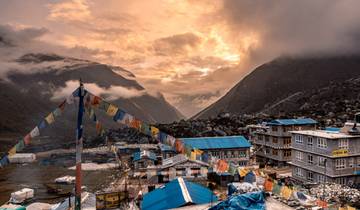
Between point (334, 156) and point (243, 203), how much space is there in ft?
65.1

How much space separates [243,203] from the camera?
21781 millimetres

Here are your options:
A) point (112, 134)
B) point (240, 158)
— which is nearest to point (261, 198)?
point (240, 158)

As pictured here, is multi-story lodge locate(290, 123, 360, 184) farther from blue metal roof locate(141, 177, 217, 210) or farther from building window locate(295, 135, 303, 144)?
blue metal roof locate(141, 177, 217, 210)

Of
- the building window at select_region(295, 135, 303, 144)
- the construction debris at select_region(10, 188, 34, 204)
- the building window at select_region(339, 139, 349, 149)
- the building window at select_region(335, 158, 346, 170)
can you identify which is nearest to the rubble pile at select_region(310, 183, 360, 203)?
the building window at select_region(335, 158, 346, 170)

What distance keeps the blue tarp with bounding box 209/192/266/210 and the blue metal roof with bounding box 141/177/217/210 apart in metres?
5.35

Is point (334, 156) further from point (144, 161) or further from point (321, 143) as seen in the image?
point (144, 161)

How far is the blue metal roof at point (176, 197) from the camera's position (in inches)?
1065

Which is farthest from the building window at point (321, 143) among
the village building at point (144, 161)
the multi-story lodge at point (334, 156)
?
the village building at point (144, 161)

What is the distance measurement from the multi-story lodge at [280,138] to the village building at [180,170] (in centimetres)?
1440

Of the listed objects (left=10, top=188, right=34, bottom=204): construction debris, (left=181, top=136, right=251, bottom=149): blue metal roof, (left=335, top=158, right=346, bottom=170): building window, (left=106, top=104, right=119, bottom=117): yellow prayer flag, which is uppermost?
(left=106, top=104, right=119, bottom=117): yellow prayer flag

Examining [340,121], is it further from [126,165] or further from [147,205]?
[147,205]

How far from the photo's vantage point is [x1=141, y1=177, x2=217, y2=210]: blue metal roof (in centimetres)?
2706

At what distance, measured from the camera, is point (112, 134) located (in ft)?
401

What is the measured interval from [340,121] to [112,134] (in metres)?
72.7
